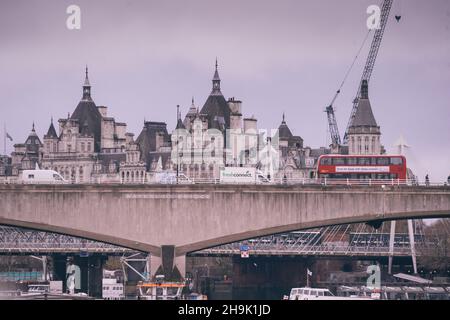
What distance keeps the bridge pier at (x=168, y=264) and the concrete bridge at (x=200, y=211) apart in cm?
7

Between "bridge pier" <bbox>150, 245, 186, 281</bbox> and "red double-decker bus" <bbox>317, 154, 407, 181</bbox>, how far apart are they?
975 inches

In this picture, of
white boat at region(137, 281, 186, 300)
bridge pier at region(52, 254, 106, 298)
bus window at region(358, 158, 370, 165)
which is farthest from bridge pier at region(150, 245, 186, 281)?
bridge pier at region(52, 254, 106, 298)

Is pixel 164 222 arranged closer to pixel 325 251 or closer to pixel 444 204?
pixel 444 204

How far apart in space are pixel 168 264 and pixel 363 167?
27.1 metres

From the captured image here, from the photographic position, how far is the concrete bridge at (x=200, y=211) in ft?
378

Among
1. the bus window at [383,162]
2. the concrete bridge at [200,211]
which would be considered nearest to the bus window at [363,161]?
the bus window at [383,162]

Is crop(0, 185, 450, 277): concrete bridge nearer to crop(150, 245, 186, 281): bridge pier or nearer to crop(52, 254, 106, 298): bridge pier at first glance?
crop(150, 245, 186, 281): bridge pier

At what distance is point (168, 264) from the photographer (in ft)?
379

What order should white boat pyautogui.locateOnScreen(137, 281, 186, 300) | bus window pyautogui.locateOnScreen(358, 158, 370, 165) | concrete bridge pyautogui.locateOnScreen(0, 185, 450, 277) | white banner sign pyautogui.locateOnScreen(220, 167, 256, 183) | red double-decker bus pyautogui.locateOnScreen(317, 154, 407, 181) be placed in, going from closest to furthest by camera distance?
1. white boat pyautogui.locateOnScreen(137, 281, 186, 300)
2. concrete bridge pyautogui.locateOnScreen(0, 185, 450, 277)
3. white banner sign pyautogui.locateOnScreen(220, 167, 256, 183)
4. red double-decker bus pyautogui.locateOnScreen(317, 154, 407, 181)
5. bus window pyautogui.locateOnScreen(358, 158, 370, 165)

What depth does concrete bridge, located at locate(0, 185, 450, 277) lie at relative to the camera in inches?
4530

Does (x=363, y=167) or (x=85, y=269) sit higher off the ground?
(x=363, y=167)

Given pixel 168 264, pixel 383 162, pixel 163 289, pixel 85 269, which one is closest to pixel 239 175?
pixel 383 162

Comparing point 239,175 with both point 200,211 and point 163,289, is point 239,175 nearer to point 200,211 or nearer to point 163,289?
point 200,211
